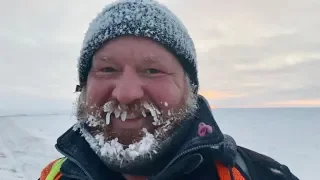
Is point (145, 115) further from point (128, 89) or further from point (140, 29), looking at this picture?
point (140, 29)

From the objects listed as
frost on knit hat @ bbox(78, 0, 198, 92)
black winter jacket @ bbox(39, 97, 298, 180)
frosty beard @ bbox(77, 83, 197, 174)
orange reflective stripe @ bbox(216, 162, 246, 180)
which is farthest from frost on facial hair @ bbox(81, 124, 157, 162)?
frost on knit hat @ bbox(78, 0, 198, 92)

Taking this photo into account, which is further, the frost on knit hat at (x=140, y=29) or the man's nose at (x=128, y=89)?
the frost on knit hat at (x=140, y=29)

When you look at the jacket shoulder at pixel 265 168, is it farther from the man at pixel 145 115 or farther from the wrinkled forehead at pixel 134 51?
the wrinkled forehead at pixel 134 51

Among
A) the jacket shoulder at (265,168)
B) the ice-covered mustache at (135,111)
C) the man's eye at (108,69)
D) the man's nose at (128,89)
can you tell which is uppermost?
the man's eye at (108,69)

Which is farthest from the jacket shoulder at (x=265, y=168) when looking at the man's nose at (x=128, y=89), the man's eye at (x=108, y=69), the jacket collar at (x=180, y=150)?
the man's eye at (x=108, y=69)

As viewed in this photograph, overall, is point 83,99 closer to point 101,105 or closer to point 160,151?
point 101,105

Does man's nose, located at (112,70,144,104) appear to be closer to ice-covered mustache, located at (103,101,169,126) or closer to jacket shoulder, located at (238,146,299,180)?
ice-covered mustache, located at (103,101,169,126)

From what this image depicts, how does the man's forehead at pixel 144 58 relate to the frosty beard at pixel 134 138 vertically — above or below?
above
